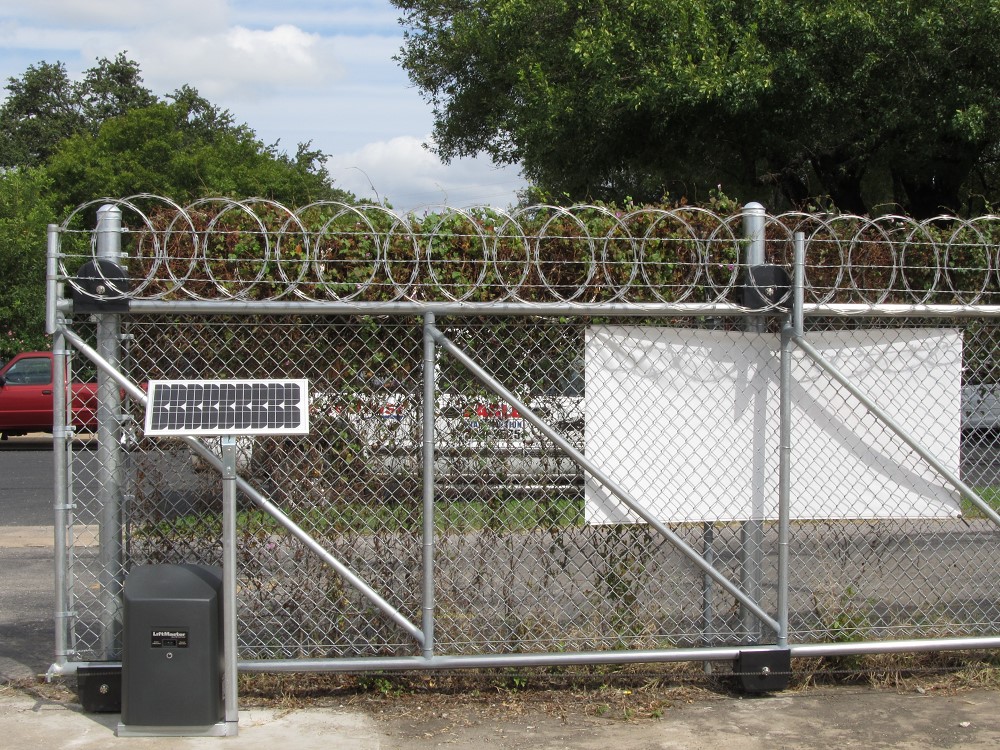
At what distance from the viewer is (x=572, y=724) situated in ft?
15.8

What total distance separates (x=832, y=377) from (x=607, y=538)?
1.40m

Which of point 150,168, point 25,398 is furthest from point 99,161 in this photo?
point 25,398

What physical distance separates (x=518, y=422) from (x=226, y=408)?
148 centimetres

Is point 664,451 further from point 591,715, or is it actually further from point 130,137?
point 130,137

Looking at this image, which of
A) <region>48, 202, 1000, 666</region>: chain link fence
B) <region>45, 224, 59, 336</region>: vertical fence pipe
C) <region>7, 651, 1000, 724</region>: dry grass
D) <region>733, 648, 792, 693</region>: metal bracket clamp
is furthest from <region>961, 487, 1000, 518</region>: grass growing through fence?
<region>45, 224, 59, 336</region>: vertical fence pipe

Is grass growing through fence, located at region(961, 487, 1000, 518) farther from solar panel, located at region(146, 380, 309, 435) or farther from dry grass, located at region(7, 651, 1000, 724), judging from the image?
solar panel, located at region(146, 380, 309, 435)

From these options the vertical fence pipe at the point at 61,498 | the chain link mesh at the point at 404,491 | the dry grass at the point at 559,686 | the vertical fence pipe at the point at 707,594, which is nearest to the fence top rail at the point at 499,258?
the chain link mesh at the point at 404,491

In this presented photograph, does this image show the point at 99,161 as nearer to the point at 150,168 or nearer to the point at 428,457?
the point at 150,168

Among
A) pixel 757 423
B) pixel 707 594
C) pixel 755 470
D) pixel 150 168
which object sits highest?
pixel 150 168

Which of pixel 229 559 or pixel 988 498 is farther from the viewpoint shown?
pixel 988 498

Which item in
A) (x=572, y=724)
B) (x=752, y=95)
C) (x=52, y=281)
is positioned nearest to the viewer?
(x=52, y=281)

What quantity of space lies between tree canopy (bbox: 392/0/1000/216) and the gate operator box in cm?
952

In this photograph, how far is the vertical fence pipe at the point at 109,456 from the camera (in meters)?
4.77

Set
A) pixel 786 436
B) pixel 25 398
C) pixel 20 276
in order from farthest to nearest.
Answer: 1. pixel 20 276
2. pixel 25 398
3. pixel 786 436
